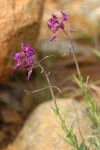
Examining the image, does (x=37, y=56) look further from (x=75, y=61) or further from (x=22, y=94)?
(x=75, y=61)

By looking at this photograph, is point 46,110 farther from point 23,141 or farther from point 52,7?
point 52,7

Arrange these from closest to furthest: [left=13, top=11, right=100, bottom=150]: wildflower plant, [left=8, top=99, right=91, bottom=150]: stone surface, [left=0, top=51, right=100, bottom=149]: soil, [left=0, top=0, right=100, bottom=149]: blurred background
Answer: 1. [left=13, top=11, right=100, bottom=150]: wildflower plant
2. [left=8, top=99, right=91, bottom=150]: stone surface
3. [left=0, top=0, right=100, bottom=149]: blurred background
4. [left=0, top=51, right=100, bottom=149]: soil

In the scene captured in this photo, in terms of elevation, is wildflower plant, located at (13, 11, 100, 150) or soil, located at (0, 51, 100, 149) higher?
wildflower plant, located at (13, 11, 100, 150)

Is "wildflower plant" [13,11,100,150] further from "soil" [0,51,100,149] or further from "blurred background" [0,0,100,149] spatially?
"soil" [0,51,100,149]

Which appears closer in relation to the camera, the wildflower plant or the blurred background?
the wildflower plant

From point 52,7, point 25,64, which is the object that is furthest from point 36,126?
point 52,7

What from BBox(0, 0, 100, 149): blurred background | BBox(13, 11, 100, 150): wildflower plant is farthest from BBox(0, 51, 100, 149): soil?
BBox(13, 11, 100, 150): wildflower plant

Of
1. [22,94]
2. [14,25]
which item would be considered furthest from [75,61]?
[22,94]
